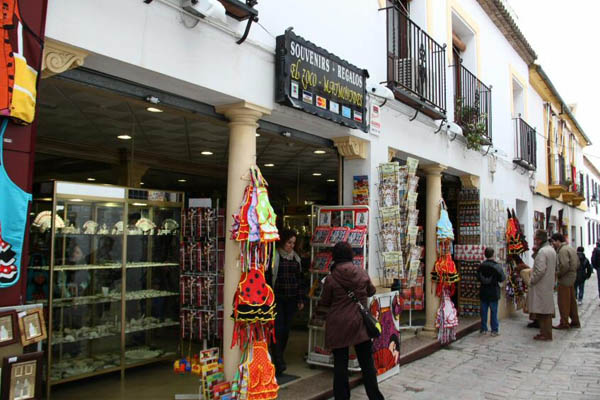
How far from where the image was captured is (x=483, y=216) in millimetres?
9633

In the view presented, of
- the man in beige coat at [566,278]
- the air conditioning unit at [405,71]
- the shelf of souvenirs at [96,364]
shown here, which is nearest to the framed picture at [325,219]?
the air conditioning unit at [405,71]

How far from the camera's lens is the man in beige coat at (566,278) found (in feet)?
28.7

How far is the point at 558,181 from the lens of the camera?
16.7m

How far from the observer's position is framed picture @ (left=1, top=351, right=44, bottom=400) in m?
2.62

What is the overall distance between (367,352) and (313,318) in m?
1.35

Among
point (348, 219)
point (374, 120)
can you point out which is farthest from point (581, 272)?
point (348, 219)

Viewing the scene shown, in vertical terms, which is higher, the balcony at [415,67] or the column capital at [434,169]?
the balcony at [415,67]

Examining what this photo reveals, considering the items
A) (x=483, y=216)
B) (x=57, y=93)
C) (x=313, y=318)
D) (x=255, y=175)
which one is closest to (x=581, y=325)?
(x=483, y=216)

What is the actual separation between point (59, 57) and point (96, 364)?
366 cm

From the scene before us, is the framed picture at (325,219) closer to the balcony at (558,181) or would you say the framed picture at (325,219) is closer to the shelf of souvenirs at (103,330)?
the shelf of souvenirs at (103,330)

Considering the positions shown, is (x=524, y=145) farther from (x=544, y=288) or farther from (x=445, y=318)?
(x=445, y=318)

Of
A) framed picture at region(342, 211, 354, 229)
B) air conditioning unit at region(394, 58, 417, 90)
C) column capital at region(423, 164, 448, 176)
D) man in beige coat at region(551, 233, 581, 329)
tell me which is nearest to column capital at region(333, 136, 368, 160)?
framed picture at region(342, 211, 354, 229)

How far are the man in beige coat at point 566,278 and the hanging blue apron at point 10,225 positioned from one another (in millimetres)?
8869

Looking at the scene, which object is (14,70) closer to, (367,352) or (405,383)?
(367,352)
